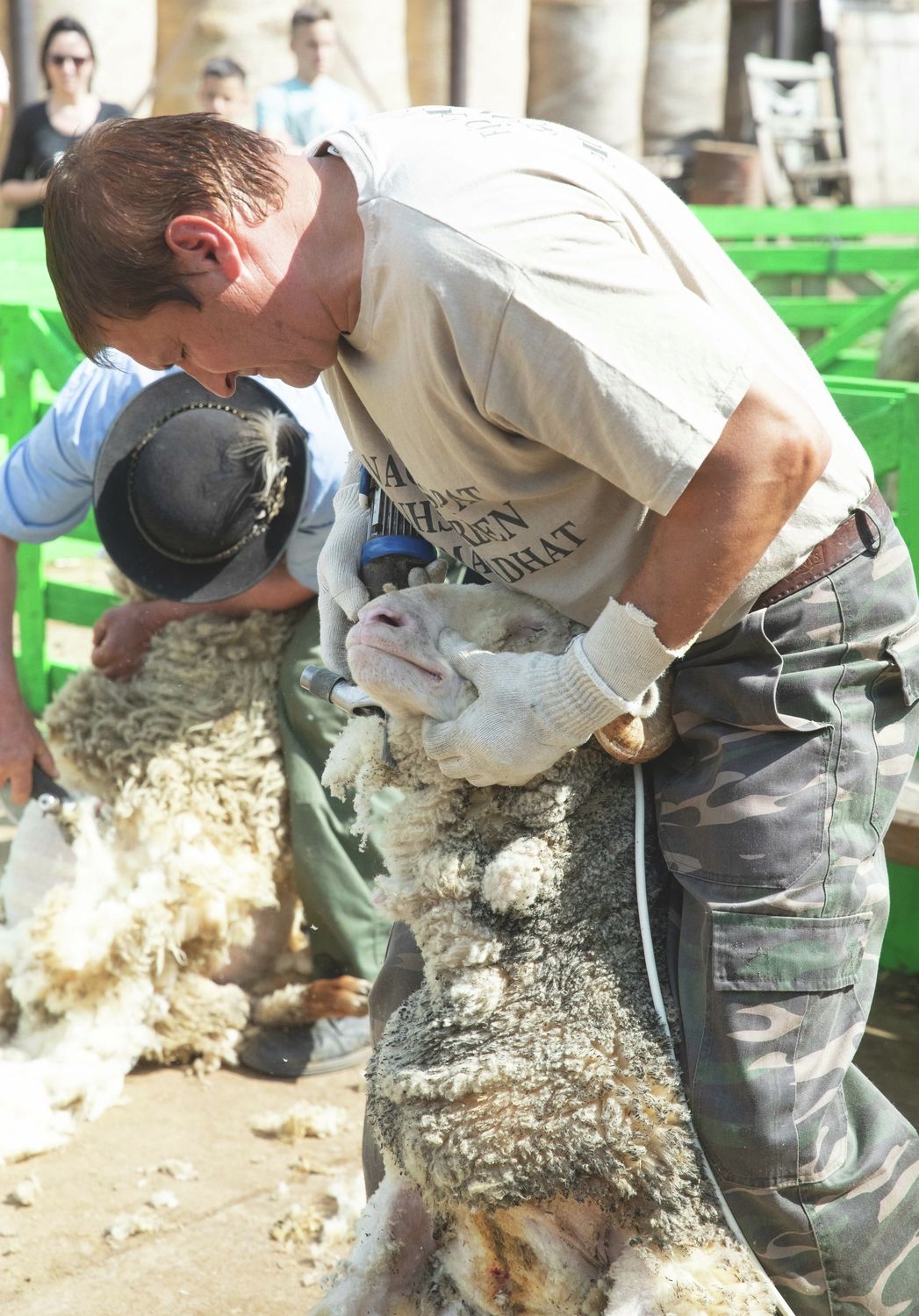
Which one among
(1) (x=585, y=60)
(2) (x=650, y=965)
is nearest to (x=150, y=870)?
(2) (x=650, y=965)

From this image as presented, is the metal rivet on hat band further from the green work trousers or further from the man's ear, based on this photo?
the man's ear

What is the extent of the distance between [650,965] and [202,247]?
3.30 feet

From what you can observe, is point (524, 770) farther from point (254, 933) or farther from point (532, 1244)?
point (254, 933)

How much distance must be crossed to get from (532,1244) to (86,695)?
1833mm

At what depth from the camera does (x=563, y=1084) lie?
5.36 feet

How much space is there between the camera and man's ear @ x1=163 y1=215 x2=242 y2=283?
1.49m

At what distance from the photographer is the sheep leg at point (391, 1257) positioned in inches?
73.4

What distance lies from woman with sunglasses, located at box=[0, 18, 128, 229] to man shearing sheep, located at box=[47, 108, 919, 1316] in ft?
19.5

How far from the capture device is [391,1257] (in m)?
1.88

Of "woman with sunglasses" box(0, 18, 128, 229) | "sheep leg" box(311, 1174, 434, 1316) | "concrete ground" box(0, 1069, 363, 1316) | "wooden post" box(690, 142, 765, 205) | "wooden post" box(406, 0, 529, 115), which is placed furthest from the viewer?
"wooden post" box(406, 0, 529, 115)

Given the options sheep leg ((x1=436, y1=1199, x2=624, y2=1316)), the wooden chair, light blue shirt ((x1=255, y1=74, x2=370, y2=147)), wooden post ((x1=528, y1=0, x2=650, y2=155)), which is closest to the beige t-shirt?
sheep leg ((x1=436, y1=1199, x2=624, y2=1316))

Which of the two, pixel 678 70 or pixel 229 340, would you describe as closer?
pixel 229 340

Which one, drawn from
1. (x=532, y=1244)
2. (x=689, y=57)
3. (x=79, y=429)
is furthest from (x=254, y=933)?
(x=689, y=57)

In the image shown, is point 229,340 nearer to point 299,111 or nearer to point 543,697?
point 543,697
